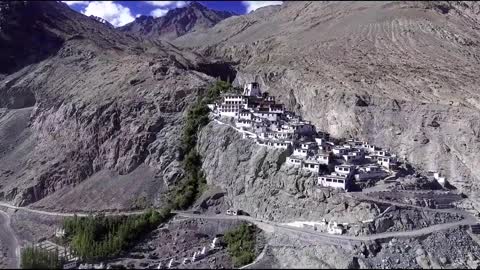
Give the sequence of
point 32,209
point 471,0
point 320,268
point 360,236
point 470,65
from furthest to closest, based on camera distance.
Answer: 1. point 471,0
2. point 470,65
3. point 32,209
4. point 360,236
5. point 320,268

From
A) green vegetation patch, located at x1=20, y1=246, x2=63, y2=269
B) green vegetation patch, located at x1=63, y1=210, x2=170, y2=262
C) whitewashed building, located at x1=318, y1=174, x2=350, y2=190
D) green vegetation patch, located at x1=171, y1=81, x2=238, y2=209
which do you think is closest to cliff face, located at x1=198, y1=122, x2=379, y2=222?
whitewashed building, located at x1=318, y1=174, x2=350, y2=190

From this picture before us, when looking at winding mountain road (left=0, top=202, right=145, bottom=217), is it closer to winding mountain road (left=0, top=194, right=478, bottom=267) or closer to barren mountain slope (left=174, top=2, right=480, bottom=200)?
winding mountain road (left=0, top=194, right=478, bottom=267)

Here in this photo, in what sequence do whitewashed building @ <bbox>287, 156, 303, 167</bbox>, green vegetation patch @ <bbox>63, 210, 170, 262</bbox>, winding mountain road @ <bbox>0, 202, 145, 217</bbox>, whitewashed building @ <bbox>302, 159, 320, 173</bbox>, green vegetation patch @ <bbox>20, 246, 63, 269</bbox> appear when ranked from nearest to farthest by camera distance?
green vegetation patch @ <bbox>20, 246, 63, 269</bbox>, green vegetation patch @ <bbox>63, 210, 170, 262</bbox>, whitewashed building @ <bbox>302, 159, 320, 173</bbox>, whitewashed building @ <bbox>287, 156, 303, 167</bbox>, winding mountain road @ <bbox>0, 202, 145, 217</bbox>

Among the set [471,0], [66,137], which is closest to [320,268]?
[66,137]

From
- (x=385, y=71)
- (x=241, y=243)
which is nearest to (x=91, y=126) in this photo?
(x=241, y=243)

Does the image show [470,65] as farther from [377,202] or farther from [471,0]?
[377,202]

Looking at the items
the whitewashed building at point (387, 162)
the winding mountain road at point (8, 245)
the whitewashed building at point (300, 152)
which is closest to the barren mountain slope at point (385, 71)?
the whitewashed building at point (387, 162)

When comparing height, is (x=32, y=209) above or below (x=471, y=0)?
below
